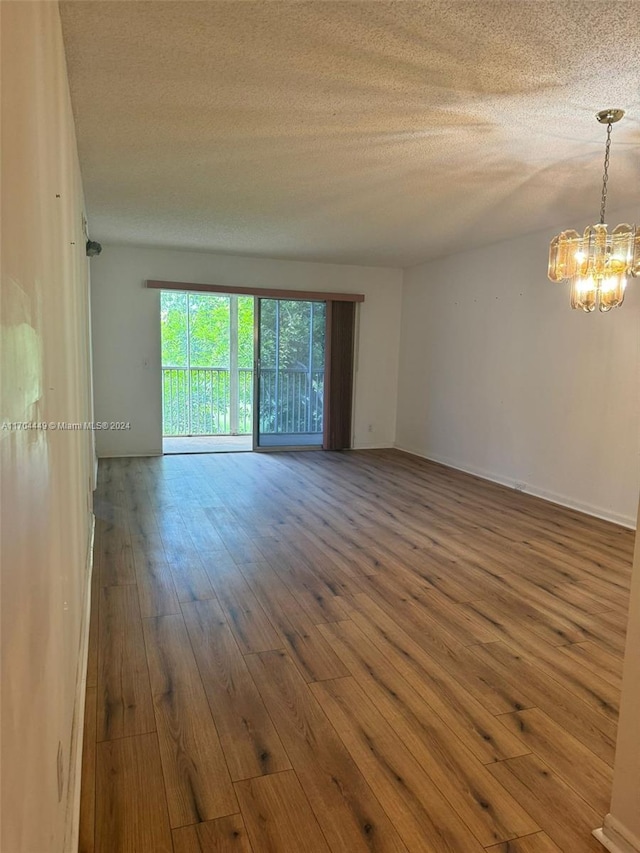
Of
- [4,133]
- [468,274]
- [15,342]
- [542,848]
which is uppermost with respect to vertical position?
[468,274]

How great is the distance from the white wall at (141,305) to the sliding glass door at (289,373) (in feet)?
1.10

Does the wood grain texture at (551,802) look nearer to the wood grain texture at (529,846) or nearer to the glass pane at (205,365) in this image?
the wood grain texture at (529,846)

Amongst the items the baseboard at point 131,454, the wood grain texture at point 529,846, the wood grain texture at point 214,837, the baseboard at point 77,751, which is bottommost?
the wood grain texture at point 529,846

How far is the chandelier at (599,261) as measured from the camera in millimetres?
2816

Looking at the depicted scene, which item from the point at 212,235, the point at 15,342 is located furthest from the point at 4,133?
the point at 212,235

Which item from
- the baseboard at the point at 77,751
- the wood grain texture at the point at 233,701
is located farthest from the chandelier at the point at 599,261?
the baseboard at the point at 77,751

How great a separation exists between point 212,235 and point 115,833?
4.79 metres

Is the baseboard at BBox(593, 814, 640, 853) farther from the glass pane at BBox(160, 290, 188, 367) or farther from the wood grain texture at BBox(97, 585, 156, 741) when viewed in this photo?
the glass pane at BBox(160, 290, 188, 367)

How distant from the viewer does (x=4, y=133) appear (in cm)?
65

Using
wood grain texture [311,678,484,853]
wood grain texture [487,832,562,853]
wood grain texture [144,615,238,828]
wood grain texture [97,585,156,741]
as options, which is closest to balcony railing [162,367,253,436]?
wood grain texture [97,585,156,741]

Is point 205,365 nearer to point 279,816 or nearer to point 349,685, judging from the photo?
point 349,685

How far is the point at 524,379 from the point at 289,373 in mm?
2957

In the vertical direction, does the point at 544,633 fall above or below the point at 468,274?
below

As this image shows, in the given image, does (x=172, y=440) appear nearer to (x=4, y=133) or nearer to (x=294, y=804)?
(x=294, y=804)
